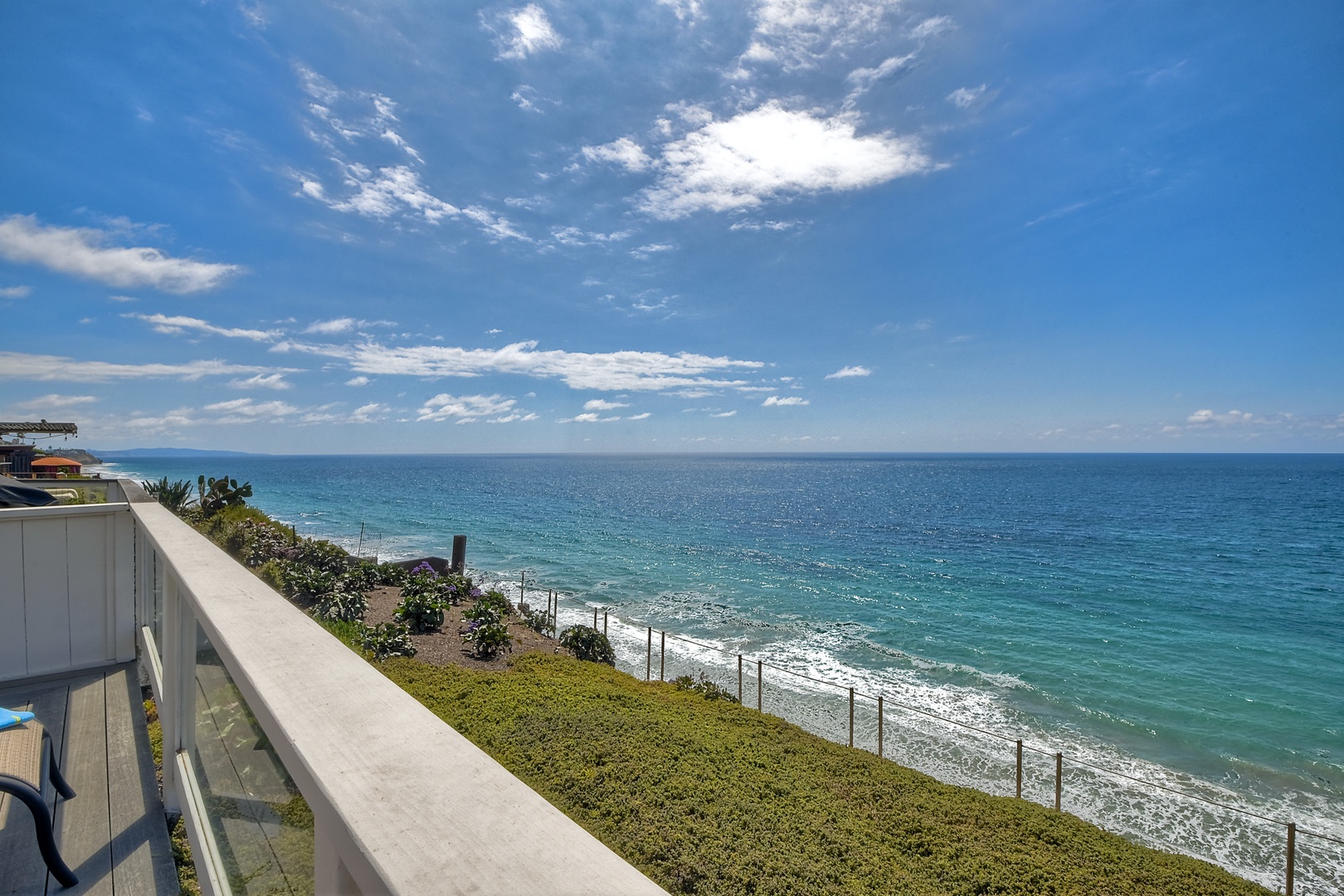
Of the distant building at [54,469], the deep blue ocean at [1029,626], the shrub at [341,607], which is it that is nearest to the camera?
the deep blue ocean at [1029,626]

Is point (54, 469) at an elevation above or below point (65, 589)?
above

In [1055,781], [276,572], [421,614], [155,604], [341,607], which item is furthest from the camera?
[276,572]

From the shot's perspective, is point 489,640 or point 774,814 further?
point 489,640

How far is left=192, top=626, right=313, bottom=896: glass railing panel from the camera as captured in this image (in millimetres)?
1134

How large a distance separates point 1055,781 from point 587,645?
33.5ft

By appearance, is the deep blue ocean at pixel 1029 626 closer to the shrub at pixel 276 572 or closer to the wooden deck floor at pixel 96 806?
the shrub at pixel 276 572

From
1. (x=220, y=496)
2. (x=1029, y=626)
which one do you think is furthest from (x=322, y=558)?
(x=1029, y=626)

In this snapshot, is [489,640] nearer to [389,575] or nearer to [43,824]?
[389,575]

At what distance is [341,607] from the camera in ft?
45.0

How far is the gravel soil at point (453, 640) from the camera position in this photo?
12914 mm

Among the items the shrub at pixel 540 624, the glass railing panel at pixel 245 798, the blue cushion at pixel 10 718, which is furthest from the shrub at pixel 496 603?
the glass railing panel at pixel 245 798

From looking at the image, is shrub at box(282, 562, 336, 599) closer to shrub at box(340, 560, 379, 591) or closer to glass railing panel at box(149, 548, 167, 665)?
shrub at box(340, 560, 379, 591)

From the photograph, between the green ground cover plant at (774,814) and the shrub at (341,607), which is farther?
the shrub at (341,607)

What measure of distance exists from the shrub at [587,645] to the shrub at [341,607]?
16.1 ft
